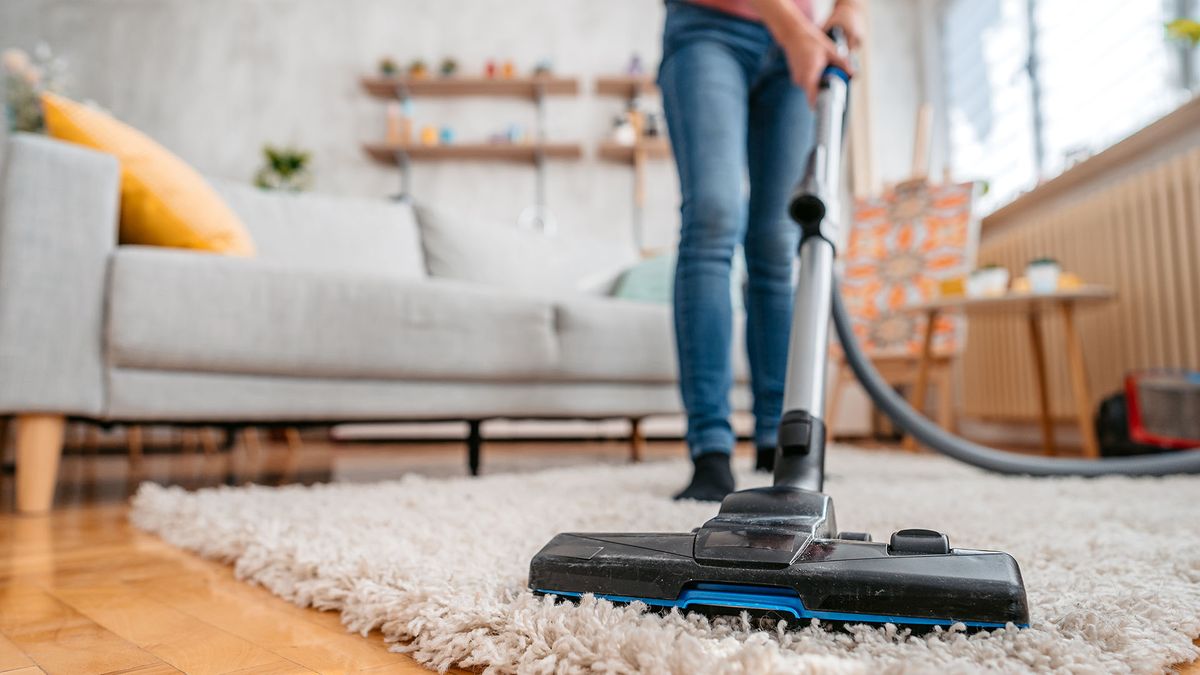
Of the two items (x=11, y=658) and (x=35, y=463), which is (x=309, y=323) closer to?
(x=35, y=463)

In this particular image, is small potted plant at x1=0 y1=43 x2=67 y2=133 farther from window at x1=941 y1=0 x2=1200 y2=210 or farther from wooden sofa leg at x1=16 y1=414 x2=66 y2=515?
window at x1=941 y1=0 x2=1200 y2=210

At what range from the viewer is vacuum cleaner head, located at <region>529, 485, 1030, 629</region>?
421 mm

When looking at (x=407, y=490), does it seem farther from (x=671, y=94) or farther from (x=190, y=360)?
(x=671, y=94)

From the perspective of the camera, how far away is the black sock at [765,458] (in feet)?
4.26

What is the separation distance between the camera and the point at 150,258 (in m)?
1.29

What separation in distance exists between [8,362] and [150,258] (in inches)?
9.6

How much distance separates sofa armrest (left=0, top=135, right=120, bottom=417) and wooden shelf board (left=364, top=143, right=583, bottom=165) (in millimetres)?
2799

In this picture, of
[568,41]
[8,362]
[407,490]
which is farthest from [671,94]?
[568,41]

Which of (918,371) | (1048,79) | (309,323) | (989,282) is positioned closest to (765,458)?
(309,323)

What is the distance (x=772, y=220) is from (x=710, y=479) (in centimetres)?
43

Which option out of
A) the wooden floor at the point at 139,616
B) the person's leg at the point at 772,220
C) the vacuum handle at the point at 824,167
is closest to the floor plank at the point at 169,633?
the wooden floor at the point at 139,616

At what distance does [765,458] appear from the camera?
4.34 feet

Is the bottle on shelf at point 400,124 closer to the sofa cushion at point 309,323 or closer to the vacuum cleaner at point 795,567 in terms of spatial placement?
the sofa cushion at point 309,323

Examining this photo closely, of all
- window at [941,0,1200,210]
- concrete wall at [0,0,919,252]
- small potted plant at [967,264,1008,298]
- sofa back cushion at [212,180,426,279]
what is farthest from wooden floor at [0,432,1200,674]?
concrete wall at [0,0,919,252]
